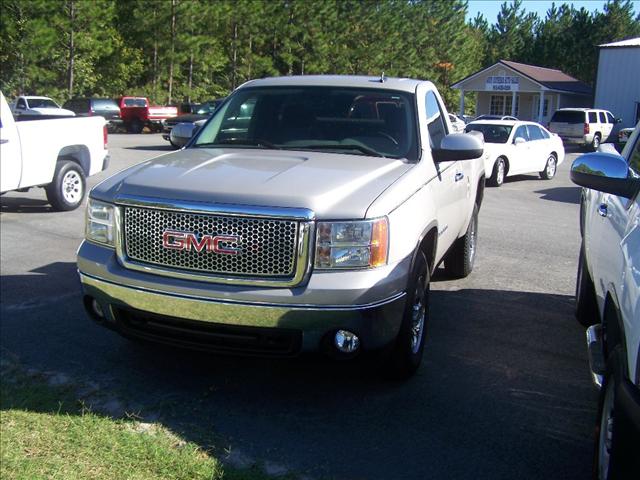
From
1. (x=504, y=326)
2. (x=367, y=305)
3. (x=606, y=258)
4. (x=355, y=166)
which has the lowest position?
(x=504, y=326)

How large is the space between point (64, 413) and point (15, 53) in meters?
38.5

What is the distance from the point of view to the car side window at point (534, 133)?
1773cm

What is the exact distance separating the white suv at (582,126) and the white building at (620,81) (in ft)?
21.7

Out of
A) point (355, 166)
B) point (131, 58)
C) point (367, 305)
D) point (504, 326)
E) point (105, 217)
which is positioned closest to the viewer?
point (367, 305)

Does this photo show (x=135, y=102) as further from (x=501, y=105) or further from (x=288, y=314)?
(x=288, y=314)

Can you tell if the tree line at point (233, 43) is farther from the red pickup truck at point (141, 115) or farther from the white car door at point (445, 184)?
the white car door at point (445, 184)

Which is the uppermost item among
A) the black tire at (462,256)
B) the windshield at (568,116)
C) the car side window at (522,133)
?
the car side window at (522,133)

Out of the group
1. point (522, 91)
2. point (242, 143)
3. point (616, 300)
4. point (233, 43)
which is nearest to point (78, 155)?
point (242, 143)

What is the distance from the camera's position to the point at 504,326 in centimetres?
587

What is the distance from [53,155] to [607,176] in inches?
341

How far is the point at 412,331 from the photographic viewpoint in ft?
14.5

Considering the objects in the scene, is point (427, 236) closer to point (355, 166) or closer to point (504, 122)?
point (355, 166)

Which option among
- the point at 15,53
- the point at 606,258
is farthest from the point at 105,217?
the point at 15,53

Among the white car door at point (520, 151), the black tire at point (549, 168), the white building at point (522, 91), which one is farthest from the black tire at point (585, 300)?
the white building at point (522, 91)
